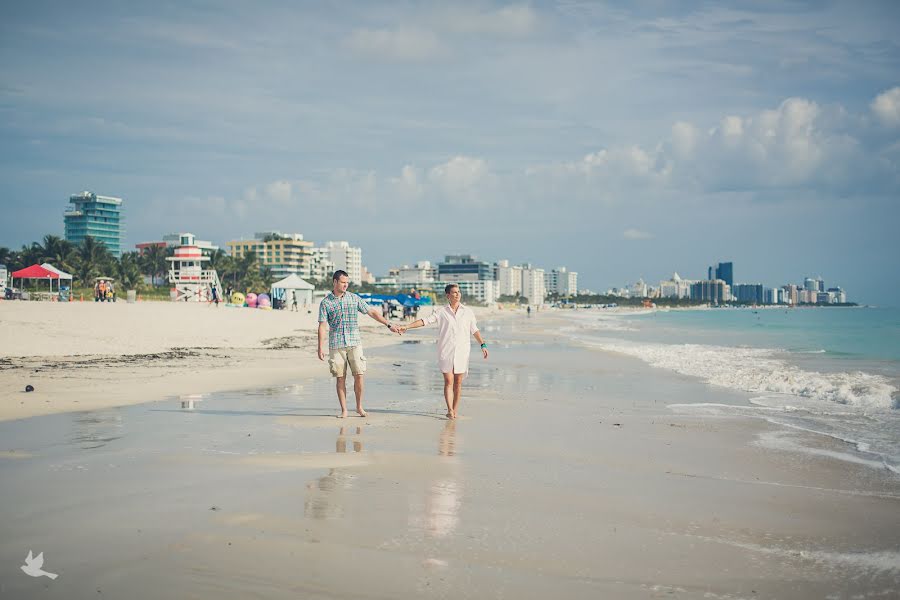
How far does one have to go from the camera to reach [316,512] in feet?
15.0

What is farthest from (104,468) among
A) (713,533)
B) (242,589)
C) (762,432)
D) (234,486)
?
(762,432)

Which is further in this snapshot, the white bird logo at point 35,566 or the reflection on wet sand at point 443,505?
the reflection on wet sand at point 443,505

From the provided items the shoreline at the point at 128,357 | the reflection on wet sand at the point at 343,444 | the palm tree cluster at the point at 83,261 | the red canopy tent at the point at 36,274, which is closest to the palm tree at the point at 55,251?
the palm tree cluster at the point at 83,261

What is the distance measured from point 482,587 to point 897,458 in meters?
5.94

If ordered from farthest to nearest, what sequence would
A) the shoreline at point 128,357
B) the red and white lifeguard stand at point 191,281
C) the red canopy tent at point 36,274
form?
1. the red and white lifeguard stand at point 191,281
2. the red canopy tent at point 36,274
3. the shoreline at point 128,357

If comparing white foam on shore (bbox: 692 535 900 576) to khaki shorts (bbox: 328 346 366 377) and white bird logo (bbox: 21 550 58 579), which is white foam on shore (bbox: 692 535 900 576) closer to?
white bird logo (bbox: 21 550 58 579)

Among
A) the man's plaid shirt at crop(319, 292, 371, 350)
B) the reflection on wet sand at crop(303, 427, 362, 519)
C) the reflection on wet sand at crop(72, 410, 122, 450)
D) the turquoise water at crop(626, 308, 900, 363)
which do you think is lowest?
the turquoise water at crop(626, 308, 900, 363)

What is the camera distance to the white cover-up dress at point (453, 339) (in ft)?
29.7

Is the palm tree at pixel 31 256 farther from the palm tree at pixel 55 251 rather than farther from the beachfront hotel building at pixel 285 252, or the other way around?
the beachfront hotel building at pixel 285 252

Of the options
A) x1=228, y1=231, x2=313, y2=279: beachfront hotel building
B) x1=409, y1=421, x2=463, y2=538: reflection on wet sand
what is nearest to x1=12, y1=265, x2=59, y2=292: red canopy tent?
x1=409, y1=421, x2=463, y2=538: reflection on wet sand

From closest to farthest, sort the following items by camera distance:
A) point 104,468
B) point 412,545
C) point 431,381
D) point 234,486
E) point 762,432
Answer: point 412,545
point 234,486
point 104,468
point 762,432
point 431,381

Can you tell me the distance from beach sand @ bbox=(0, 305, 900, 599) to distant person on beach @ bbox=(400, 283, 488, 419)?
44 centimetres

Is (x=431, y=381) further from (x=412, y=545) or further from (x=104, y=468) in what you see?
(x=412, y=545)

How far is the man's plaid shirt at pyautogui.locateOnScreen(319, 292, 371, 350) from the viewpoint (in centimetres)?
875
